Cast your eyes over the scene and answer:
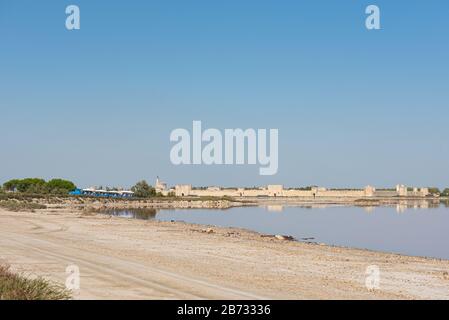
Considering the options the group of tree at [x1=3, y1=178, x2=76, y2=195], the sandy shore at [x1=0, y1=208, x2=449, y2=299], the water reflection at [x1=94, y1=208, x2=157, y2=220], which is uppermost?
the group of tree at [x1=3, y1=178, x2=76, y2=195]

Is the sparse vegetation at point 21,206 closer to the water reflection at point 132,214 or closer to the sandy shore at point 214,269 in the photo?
the water reflection at point 132,214

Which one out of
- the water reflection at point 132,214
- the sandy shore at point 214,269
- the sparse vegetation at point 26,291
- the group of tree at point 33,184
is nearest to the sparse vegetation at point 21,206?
the water reflection at point 132,214

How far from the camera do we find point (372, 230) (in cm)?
4888

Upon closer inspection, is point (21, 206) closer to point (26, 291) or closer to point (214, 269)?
point (214, 269)

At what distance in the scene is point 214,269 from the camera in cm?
1777

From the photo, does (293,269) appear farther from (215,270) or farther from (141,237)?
(141,237)

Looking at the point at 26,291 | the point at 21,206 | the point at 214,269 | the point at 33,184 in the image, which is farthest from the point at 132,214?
the point at 33,184

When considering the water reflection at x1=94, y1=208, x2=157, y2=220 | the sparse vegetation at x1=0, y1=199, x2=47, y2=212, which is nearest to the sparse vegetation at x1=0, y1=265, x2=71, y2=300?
the water reflection at x1=94, y1=208, x2=157, y2=220

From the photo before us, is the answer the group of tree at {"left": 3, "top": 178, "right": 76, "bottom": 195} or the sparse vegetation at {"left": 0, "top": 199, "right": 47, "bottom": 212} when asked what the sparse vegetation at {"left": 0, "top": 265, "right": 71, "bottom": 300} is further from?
the group of tree at {"left": 3, "top": 178, "right": 76, "bottom": 195}

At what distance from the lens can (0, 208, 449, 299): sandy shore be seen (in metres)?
13.4
